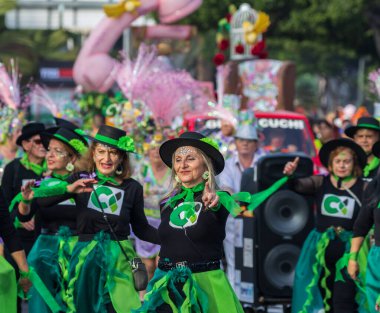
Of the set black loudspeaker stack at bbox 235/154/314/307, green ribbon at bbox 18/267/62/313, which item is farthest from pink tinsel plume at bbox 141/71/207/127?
green ribbon at bbox 18/267/62/313

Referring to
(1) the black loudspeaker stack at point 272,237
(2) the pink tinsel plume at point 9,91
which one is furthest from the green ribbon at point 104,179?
(2) the pink tinsel plume at point 9,91

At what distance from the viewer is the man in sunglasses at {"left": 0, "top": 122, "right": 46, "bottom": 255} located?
32.4 feet

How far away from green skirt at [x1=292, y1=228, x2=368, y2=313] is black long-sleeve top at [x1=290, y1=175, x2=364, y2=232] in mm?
79

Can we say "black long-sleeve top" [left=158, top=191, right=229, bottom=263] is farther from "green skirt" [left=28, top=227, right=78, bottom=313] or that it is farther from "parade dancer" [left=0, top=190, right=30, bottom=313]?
"green skirt" [left=28, top=227, right=78, bottom=313]

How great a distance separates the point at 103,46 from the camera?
23234 millimetres

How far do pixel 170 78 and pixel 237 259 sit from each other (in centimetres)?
468

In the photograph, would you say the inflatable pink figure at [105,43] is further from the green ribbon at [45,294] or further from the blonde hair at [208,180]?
the blonde hair at [208,180]

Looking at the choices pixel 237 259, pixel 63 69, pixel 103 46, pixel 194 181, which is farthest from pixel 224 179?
pixel 63 69

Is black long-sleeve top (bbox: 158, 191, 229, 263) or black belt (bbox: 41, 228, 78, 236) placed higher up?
black long-sleeve top (bbox: 158, 191, 229, 263)

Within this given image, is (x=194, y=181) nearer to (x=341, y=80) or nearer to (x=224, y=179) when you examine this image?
(x=224, y=179)

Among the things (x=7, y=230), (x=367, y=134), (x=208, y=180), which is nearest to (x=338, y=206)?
(x=367, y=134)

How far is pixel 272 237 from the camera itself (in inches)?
406

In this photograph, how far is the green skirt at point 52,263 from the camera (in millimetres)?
8461

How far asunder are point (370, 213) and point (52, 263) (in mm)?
2444
